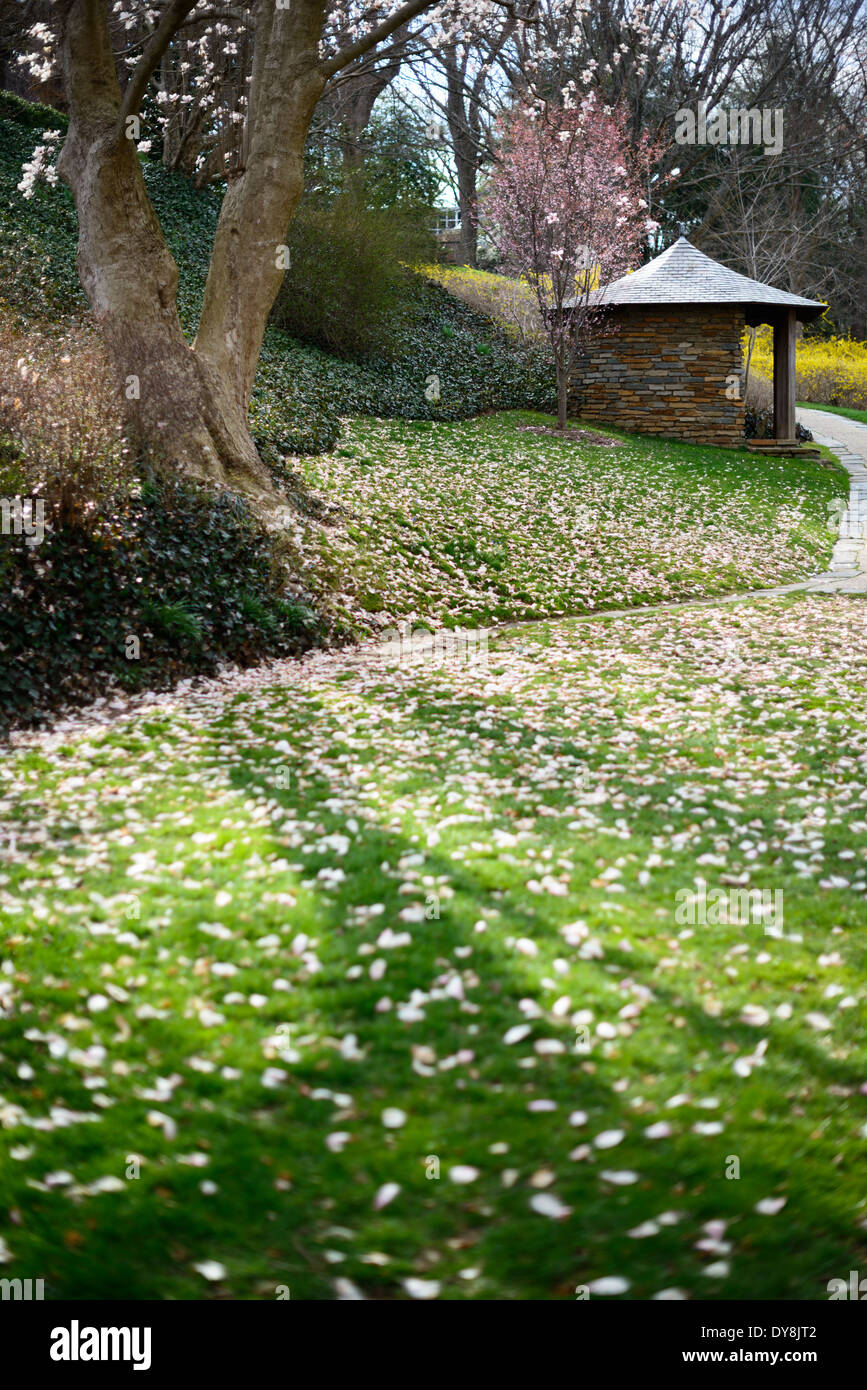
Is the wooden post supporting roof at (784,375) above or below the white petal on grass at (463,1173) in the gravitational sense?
above

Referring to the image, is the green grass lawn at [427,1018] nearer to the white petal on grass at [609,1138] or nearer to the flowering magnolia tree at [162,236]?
the white petal on grass at [609,1138]

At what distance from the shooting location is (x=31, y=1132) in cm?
359

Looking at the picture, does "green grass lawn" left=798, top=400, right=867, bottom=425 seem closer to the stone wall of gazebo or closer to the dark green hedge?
the stone wall of gazebo

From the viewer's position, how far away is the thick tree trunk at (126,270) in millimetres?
11125

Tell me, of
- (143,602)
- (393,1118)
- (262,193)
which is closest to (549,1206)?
(393,1118)

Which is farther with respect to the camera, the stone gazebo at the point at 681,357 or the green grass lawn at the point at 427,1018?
the stone gazebo at the point at 681,357

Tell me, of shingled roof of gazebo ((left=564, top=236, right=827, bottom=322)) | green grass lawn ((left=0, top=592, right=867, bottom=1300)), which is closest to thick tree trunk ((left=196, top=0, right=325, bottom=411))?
green grass lawn ((left=0, top=592, right=867, bottom=1300))

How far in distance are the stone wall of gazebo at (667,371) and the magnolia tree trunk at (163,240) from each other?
13.9m

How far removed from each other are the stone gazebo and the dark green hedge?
1600 centimetres

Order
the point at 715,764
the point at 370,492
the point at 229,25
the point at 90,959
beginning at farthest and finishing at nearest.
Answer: the point at 229,25 < the point at 370,492 < the point at 715,764 < the point at 90,959

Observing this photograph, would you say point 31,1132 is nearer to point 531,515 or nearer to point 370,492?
point 370,492

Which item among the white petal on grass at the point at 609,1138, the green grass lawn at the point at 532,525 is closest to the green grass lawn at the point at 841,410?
the green grass lawn at the point at 532,525
